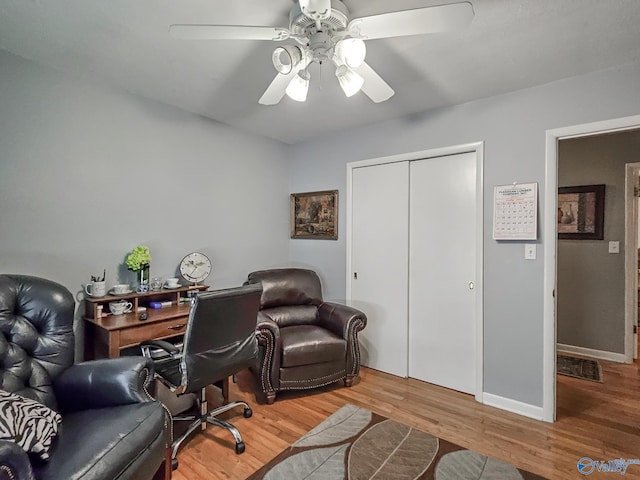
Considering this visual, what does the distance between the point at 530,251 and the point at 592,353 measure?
86.5 inches

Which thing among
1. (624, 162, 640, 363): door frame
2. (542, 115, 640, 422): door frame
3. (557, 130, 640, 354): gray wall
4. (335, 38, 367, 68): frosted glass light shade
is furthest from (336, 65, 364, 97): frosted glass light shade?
(624, 162, 640, 363): door frame

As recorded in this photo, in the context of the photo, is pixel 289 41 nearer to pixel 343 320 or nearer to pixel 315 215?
pixel 315 215

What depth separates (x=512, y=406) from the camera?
244 cm

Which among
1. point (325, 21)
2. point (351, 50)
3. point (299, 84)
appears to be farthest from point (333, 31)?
point (299, 84)

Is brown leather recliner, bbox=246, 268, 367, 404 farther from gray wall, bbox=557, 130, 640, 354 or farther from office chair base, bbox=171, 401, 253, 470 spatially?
gray wall, bbox=557, 130, 640, 354

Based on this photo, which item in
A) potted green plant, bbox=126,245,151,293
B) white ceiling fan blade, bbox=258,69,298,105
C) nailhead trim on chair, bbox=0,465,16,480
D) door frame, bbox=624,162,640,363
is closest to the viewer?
nailhead trim on chair, bbox=0,465,16,480

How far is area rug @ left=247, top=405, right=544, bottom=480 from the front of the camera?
5.76ft

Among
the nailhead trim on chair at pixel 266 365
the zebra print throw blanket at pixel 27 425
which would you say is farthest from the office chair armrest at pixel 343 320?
the zebra print throw blanket at pixel 27 425

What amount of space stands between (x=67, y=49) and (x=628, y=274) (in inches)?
205

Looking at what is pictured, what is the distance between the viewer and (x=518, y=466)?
1.83 meters

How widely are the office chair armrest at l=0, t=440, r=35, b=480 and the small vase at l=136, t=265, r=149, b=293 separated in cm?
157

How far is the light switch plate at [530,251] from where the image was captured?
2369 mm

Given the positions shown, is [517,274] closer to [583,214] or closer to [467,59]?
[467,59]

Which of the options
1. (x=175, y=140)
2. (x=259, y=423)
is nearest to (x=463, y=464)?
(x=259, y=423)
